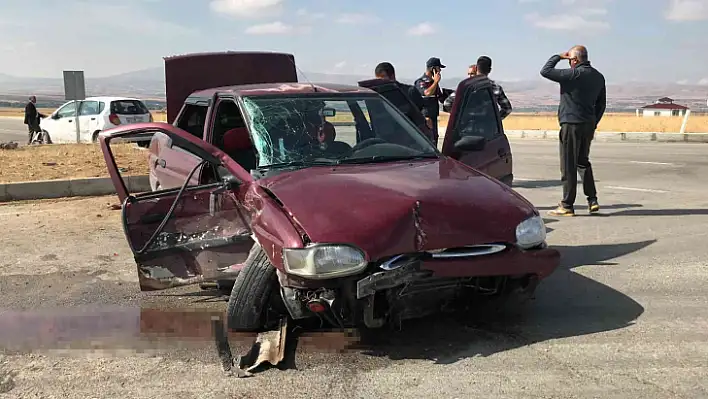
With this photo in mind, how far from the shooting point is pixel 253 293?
3.86 metres

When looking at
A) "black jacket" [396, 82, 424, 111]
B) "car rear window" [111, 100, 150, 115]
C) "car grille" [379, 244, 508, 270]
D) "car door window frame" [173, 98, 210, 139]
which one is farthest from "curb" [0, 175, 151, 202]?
"car rear window" [111, 100, 150, 115]

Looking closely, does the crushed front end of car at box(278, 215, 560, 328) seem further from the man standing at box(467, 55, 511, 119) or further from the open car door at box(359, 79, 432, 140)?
the man standing at box(467, 55, 511, 119)

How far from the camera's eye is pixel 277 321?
400 cm

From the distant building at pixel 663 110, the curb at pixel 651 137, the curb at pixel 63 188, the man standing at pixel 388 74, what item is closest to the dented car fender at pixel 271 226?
the man standing at pixel 388 74

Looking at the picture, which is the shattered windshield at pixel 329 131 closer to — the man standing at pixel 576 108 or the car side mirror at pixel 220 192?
the car side mirror at pixel 220 192

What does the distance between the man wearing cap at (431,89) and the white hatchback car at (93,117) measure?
10894 mm

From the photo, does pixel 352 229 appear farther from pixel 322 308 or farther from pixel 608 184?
pixel 608 184

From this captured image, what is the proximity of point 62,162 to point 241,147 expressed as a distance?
821 cm

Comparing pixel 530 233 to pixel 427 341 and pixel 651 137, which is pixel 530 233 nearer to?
pixel 427 341

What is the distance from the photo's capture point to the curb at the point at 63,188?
9398mm

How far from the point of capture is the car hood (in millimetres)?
3490

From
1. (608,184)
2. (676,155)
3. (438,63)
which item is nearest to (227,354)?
(438,63)

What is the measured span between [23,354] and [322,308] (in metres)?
1.85

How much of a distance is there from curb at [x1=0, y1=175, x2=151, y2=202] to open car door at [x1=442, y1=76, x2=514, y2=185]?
5.12 metres
